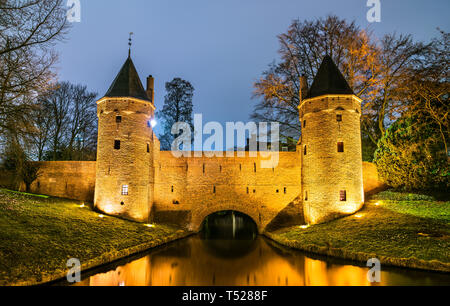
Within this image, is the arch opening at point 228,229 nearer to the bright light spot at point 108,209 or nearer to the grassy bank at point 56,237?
the grassy bank at point 56,237

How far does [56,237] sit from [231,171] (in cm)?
968

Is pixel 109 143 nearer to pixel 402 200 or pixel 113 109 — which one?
pixel 113 109

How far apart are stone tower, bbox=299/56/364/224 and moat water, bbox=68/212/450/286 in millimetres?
3741

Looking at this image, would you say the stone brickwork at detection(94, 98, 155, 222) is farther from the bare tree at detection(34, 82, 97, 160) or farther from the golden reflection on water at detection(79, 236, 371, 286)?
the bare tree at detection(34, 82, 97, 160)

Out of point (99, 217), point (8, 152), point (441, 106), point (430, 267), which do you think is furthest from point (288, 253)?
point (8, 152)

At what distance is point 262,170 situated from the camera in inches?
688

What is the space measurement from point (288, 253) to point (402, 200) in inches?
287

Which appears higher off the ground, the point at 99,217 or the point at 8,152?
the point at 8,152

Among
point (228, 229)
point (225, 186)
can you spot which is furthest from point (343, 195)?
point (228, 229)

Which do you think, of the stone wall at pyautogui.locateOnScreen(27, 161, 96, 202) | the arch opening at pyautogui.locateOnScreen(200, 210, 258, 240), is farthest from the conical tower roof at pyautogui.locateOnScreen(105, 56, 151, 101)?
the arch opening at pyautogui.locateOnScreen(200, 210, 258, 240)

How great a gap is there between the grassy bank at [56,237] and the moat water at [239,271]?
2.46 feet

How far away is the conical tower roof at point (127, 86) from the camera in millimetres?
16562

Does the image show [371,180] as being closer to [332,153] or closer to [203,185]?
[332,153]

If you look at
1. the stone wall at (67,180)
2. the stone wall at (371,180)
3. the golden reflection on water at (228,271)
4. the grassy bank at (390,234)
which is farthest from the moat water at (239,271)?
the stone wall at (371,180)
